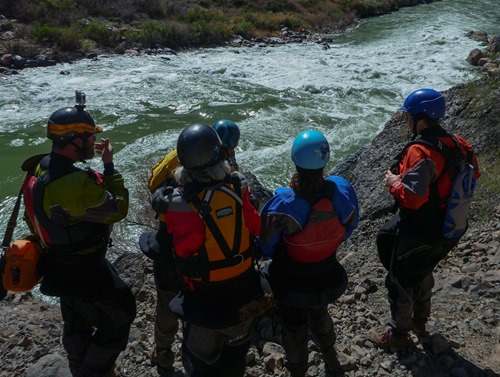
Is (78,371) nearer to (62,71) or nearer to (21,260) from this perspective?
(21,260)

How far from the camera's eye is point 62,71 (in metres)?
16.8

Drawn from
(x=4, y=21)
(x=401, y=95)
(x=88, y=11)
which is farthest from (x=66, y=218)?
(x=88, y=11)

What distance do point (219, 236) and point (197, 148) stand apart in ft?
1.55

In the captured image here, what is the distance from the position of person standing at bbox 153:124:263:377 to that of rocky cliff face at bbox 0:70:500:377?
88 centimetres

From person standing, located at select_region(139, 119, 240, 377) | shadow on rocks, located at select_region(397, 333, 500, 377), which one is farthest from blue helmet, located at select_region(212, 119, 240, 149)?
shadow on rocks, located at select_region(397, 333, 500, 377)

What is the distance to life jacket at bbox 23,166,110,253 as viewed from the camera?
302 cm

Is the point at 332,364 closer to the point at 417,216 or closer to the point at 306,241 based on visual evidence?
the point at 306,241

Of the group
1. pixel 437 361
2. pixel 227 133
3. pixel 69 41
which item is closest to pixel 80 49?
pixel 69 41

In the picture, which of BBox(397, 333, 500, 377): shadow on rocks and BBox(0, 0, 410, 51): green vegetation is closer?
BBox(397, 333, 500, 377): shadow on rocks

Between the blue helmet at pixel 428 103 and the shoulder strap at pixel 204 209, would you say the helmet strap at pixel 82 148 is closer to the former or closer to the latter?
the shoulder strap at pixel 204 209

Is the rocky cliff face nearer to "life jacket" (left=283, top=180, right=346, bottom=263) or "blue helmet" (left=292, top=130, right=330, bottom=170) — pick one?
"life jacket" (left=283, top=180, right=346, bottom=263)

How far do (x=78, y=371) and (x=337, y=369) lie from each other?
1715 millimetres

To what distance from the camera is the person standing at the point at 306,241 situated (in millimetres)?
2961

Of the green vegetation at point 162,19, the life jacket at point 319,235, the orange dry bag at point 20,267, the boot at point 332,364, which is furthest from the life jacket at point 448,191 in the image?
the green vegetation at point 162,19
